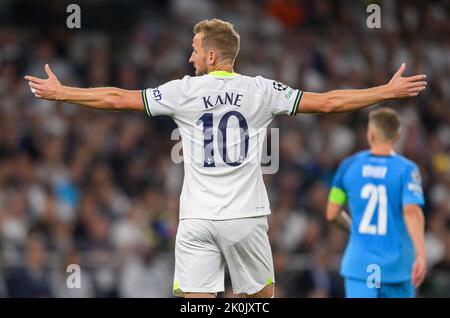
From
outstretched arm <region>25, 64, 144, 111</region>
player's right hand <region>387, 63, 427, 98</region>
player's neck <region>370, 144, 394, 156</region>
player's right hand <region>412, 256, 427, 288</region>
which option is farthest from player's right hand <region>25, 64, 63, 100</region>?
player's right hand <region>412, 256, 427, 288</region>

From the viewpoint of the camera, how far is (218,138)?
6.49 meters

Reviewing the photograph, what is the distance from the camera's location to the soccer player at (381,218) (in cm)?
829

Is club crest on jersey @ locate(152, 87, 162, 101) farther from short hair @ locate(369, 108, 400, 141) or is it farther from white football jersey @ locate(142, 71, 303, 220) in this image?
short hair @ locate(369, 108, 400, 141)

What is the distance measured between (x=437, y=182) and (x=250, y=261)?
861 centimetres

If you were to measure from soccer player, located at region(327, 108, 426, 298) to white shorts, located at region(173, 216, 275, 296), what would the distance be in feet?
6.25

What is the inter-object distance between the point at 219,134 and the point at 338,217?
2325 mm

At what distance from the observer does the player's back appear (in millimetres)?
8312

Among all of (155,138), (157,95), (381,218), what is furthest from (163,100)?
(155,138)

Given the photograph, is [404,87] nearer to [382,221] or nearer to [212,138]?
[212,138]

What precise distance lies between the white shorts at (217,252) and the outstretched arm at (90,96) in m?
0.77

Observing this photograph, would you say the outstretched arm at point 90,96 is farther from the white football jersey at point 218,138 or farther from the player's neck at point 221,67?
the player's neck at point 221,67
